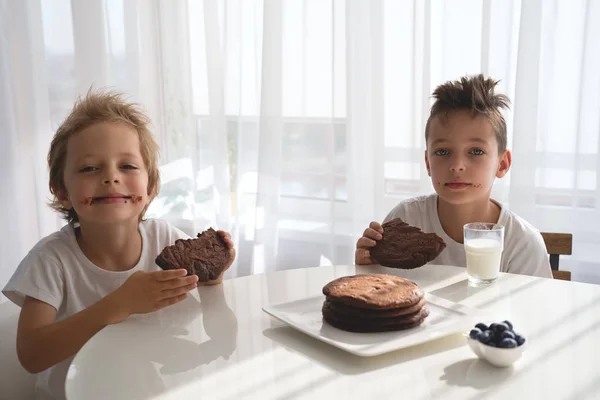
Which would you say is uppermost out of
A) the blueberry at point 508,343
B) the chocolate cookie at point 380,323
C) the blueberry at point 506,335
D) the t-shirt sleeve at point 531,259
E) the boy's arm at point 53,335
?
the blueberry at point 506,335

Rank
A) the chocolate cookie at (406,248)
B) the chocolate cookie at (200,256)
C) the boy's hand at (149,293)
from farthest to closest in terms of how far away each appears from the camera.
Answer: the chocolate cookie at (406,248)
the chocolate cookie at (200,256)
the boy's hand at (149,293)

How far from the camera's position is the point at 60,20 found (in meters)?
3.57

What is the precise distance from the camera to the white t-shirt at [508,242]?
1.79m

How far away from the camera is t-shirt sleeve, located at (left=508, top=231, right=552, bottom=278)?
178 cm

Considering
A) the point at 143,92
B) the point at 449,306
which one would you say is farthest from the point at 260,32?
the point at 449,306

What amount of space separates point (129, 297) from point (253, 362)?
389mm

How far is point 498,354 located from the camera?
102 centimetres

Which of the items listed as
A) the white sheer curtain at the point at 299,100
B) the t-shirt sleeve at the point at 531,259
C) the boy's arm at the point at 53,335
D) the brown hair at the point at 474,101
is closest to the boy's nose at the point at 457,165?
the brown hair at the point at 474,101

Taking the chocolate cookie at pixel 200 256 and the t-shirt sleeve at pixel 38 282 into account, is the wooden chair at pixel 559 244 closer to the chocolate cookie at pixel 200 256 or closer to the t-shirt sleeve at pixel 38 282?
the chocolate cookie at pixel 200 256

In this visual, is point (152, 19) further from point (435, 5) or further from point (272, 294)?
point (272, 294)

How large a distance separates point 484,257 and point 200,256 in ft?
A: 2.23

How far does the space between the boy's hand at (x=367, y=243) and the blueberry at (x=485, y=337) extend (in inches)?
24.0

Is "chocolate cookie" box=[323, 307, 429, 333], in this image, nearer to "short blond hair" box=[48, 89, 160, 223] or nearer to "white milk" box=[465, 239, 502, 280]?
"white milk" box=[465, 239, 502, 280]

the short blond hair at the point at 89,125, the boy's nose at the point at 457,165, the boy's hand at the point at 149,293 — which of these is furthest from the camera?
the boy's nose at the point at 457,165
